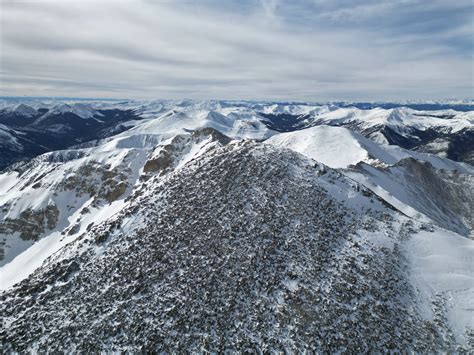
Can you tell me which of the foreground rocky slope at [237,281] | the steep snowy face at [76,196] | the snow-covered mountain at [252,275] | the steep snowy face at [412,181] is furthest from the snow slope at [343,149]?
the foreground rocky slope at [237,281]

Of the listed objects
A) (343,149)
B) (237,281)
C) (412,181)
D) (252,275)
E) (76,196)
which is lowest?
(76,196)

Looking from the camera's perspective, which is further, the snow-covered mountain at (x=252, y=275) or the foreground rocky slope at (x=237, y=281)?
the snow-covered mountain at (x=252, y=275)

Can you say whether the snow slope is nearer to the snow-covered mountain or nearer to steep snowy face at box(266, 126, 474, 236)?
steep snowy face at box(266, 126, 474, 236)

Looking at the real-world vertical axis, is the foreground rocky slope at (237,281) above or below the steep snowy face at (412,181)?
above

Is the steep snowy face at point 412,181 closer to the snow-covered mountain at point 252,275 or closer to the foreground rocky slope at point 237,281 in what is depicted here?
the snow-covered mountain at point 252,275

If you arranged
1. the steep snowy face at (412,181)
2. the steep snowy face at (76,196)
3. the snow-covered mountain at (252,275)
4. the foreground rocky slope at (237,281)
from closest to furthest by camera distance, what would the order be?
1. the foreground rocky slope at (237,281)
2. the snow-covered mountain at (252,275)
3. the steep snowy face at (76,196)
4. the steep snowy face at (412,181)

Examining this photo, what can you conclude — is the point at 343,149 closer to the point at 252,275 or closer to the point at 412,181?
the point at 412,181

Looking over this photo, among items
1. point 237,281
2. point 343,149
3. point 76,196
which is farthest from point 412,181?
point 76,196

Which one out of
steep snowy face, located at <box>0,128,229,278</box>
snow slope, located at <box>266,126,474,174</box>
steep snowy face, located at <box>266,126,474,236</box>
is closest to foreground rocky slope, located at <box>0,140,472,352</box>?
steep snowy face, located at <box>0,128,229,278</box>

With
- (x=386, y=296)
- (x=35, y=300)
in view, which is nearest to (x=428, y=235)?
(x=386, y=296)

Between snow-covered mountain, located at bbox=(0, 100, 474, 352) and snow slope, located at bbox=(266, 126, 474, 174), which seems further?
snow slope, located at bbox=(266, 126, 474, 174)
